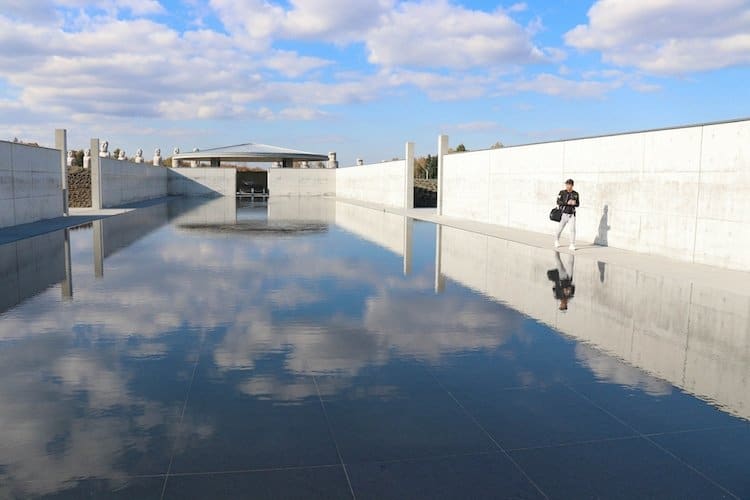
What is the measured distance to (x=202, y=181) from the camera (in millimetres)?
53000

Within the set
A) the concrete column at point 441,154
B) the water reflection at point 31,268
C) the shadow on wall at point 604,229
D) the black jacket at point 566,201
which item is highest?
the concrete column at point 441,154

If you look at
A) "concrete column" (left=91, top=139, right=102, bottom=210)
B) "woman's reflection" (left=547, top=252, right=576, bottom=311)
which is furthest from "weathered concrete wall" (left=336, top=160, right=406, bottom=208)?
"woman's reflection" (left=547, top=252, right=576, bottom=311)

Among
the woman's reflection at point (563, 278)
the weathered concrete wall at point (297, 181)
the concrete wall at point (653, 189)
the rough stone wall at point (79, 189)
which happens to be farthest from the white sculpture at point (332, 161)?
the woman's reflection at point (563, 278)

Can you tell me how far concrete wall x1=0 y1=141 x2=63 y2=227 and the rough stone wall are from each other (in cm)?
1098

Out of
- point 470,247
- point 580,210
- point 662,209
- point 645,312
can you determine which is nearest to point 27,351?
point 645,312

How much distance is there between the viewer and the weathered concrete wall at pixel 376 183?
3372 cm

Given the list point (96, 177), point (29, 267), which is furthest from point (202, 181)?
point (29, 267)

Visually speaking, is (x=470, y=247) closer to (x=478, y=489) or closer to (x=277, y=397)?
(x=277, y=397)

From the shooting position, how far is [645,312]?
767 centimetres

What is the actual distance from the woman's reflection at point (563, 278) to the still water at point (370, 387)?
0.29ft

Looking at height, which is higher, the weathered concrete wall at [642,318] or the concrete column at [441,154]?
the concrete column at [441,154]

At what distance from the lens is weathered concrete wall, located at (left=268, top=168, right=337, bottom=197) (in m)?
54.5

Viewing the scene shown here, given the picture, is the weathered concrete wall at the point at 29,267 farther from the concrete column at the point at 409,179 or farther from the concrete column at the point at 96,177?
the concrete column at the point at 409,179

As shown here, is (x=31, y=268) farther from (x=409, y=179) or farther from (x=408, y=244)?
(x=409, y=179)
